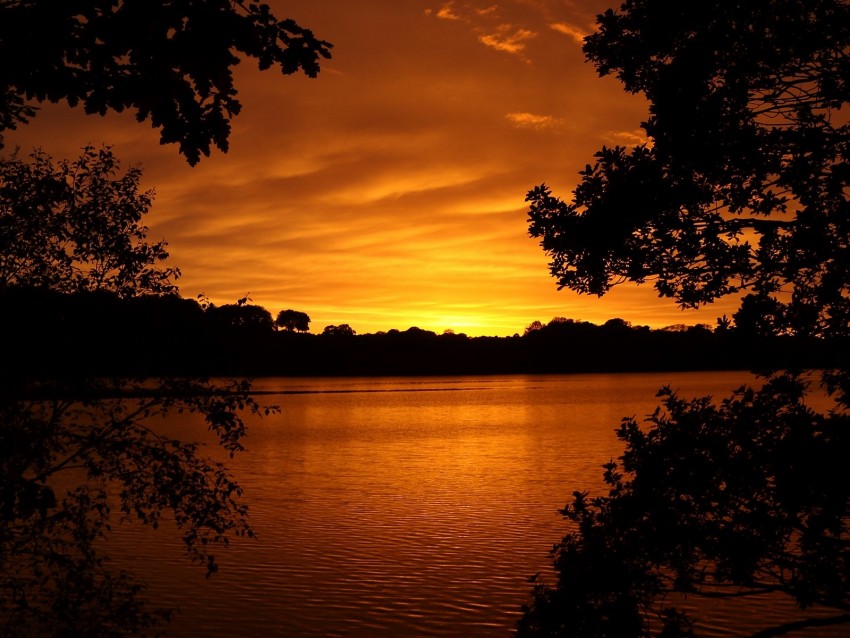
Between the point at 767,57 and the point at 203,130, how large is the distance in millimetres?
5241

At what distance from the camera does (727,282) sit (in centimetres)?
762

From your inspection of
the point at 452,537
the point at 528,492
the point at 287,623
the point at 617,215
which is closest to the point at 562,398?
the point at 528,492

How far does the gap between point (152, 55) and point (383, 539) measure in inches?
749

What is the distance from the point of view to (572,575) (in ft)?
23.9

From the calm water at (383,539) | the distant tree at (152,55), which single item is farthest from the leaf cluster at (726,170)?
the calm water at (383,539)

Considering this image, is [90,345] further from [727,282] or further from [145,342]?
[727,282]

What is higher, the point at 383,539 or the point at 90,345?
the point at 90,345

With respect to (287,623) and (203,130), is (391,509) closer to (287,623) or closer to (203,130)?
(287,623)

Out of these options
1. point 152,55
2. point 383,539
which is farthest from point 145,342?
point 383,539

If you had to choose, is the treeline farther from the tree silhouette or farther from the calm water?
the calm water

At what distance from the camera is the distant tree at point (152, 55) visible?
4906 millimetres

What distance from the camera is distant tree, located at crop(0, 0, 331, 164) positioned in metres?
4.91

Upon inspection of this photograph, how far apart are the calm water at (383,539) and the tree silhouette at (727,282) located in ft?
26.5

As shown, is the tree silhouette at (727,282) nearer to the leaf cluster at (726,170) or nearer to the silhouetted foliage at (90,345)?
the leaf cluster at (726,170)
